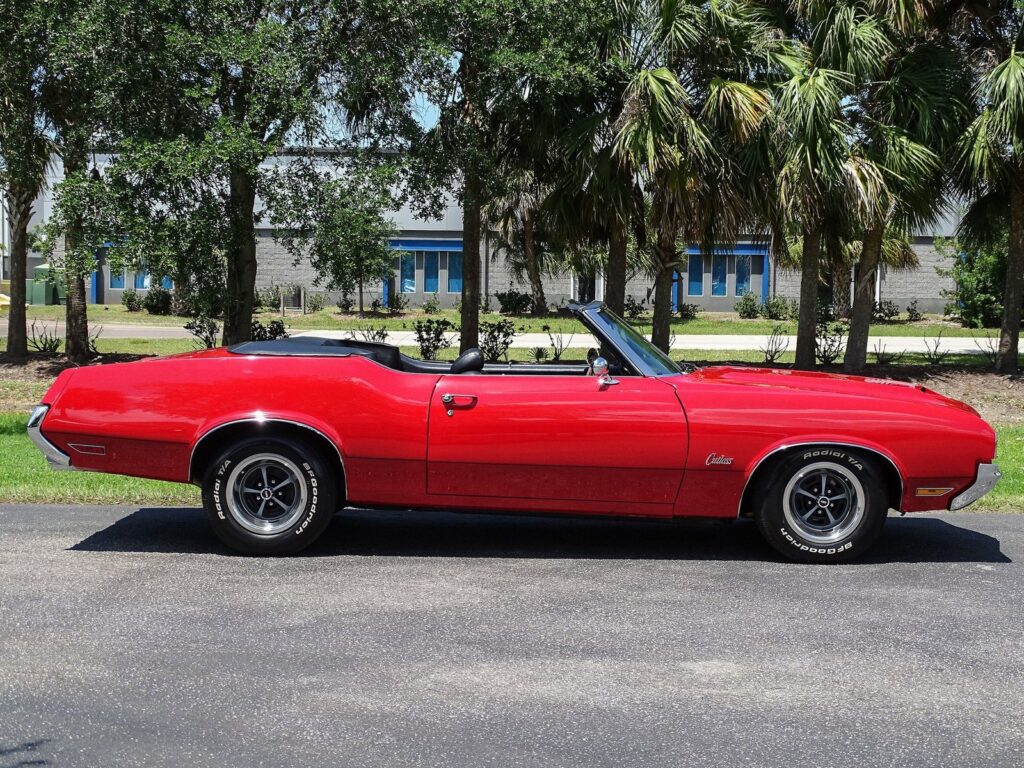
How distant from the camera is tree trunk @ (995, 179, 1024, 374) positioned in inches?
731

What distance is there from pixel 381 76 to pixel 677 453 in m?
8.79

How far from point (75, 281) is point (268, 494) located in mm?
12936

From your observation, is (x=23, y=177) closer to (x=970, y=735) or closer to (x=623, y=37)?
(x=623, y=37)

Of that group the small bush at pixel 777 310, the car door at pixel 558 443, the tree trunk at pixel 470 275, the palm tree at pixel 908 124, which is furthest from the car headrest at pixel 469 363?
the small bush at pixel 777 310

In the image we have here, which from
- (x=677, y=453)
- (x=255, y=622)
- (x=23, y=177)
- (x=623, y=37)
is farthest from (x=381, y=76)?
(x=255, y=622)

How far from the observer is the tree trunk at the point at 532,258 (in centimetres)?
3728

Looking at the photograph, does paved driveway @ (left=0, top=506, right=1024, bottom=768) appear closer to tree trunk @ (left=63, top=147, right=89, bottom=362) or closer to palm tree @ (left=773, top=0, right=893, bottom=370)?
tree trunk @ (left=63, top=147, right=89, bottom=362)

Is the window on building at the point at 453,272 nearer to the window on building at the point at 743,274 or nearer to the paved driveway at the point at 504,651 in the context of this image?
the window on building at the point at 743,274

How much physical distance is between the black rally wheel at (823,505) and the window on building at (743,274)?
41413 mm

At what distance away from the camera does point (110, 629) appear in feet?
16.7

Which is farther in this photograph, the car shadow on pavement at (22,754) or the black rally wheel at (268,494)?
the black rally wheel at (268,494)

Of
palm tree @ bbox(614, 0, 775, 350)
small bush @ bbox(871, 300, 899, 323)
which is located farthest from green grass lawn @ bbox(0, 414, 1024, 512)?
small bush @ bbox(871, 300, 899, 323)

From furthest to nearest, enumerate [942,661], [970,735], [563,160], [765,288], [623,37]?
1. [765,288]
2. [563,160]
3. [623,37]
4. [942,661]
5. [970,735]

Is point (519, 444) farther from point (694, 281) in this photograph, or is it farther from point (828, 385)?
point (694, 281)
